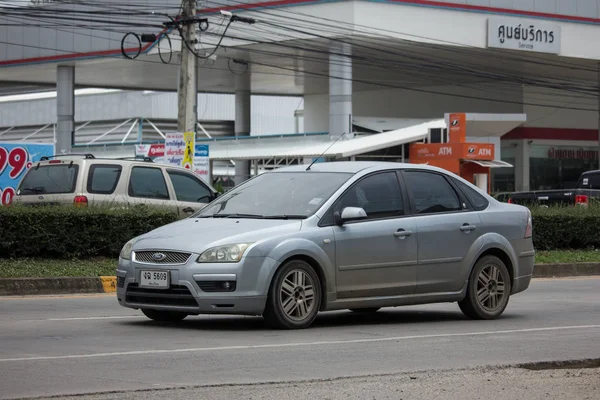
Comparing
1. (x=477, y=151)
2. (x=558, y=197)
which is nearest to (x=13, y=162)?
(x=558, y=197)

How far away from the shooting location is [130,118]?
248 ft

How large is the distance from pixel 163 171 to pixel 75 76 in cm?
3841

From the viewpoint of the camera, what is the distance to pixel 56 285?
1518 centimetres

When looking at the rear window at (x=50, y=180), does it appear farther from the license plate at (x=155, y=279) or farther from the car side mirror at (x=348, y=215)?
the car side mirror at (x=348, y=215)

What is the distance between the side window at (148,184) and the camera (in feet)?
60.6

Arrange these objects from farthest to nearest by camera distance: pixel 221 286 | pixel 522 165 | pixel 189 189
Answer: pixel 522 165 → pixel 189 189 → pixel 221 286

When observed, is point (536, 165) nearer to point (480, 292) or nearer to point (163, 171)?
point (163, 171)

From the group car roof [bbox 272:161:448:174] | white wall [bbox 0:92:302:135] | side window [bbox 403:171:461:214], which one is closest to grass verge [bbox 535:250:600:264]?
side window [bbox 403:171:461:214]

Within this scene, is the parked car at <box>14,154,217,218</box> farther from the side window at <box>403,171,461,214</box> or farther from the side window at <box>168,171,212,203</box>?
the side window at <box>403,171,461,214</box>

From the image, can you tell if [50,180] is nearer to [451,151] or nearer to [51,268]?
[51,268]

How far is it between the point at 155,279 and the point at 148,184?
8.72 metres

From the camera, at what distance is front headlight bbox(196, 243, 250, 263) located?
9836 mm

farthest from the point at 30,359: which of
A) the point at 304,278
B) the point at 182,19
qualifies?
the point at 182,19

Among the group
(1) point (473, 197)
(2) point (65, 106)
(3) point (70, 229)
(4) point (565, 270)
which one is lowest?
(4) point (565, 270)
